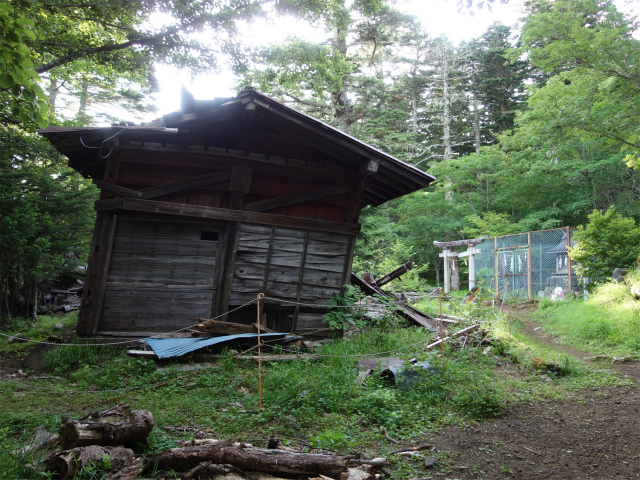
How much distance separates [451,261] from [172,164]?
59.4ft

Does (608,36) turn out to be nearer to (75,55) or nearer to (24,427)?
(75,55)

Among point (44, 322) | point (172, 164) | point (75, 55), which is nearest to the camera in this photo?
point (172, 164)

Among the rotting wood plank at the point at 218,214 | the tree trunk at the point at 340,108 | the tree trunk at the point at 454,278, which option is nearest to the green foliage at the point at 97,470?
the rotting wood plank at the point at 218,214

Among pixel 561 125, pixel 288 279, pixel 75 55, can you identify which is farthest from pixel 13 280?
pixel 561 125

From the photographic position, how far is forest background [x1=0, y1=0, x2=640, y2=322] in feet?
35.7

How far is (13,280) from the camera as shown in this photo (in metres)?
12.1

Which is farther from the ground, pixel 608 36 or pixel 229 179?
pixel 608 36

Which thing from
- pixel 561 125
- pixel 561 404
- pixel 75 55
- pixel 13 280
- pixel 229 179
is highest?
pixel 561 125

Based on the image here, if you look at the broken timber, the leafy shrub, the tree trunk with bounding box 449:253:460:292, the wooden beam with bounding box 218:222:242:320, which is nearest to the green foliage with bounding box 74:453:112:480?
the leafy shrub

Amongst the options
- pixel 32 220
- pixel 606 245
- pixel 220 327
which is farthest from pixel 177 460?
pixel 606 245

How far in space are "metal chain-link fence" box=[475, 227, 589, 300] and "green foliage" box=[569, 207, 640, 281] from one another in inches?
35.3

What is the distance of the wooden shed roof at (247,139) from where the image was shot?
23.9 ft

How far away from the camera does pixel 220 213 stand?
26.0 ft

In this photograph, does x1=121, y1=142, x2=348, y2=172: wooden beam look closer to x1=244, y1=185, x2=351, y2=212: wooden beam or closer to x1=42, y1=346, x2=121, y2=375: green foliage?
x1=244, y1=185, x2=351, y2=212: wooden beam
